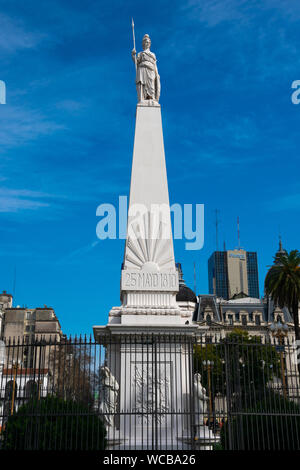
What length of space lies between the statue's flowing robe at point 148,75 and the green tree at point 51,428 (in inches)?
474

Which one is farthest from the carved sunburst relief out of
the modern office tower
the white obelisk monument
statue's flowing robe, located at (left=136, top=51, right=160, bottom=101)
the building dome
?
the modern office tower

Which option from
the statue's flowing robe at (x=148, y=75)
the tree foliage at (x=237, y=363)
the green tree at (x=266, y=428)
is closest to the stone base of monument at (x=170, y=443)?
the green tree at (x=266, y=428)

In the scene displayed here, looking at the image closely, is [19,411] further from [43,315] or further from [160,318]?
[43,315]

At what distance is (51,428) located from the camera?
11883 mm

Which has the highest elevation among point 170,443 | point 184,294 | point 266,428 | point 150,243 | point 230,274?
point 230,274

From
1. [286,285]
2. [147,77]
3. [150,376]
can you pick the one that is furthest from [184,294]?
[150,376]

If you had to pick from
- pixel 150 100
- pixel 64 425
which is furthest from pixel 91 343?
pixel 150 100

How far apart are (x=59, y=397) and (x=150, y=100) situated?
11.5m

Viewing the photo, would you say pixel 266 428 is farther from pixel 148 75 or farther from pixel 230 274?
pixel 230 274

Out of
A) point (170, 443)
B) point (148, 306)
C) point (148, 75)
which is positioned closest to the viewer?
point (170, 443)

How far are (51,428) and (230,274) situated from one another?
170 meters

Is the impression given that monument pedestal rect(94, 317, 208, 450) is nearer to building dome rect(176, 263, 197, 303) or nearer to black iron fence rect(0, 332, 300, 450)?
black iron fence rect(0, 332, 300, 450)

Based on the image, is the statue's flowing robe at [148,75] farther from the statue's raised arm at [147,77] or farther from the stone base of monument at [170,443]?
the stone base of monument at [170,443]

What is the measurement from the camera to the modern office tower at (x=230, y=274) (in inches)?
7052
